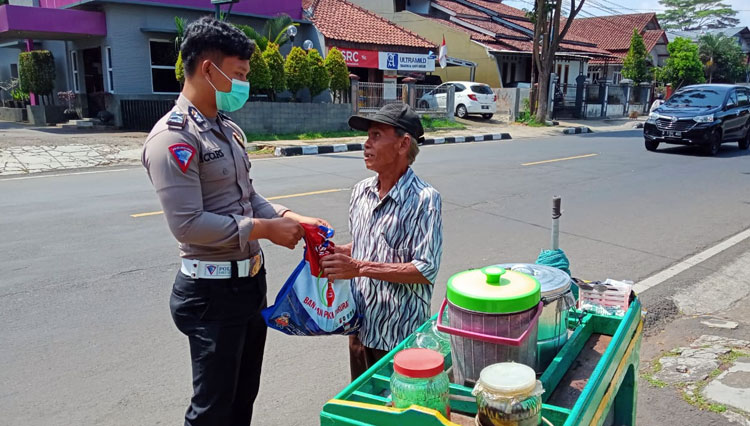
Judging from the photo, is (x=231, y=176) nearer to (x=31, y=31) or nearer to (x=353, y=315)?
(x=353, y=315)

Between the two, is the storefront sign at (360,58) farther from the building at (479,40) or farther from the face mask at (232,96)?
the face mask at (232,96)

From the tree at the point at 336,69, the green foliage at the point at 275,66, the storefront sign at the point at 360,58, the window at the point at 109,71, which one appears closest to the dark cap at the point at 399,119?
the green foliage at the point at 275,66

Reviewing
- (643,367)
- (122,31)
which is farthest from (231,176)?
(122,31)

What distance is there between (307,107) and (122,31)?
5837mm

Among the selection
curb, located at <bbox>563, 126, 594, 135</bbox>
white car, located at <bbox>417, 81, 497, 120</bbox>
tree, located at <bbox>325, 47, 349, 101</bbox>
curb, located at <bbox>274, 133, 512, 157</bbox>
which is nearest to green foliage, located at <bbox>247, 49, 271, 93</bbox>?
tree, located at <bbox>325, 47, 349, 101</bbox>

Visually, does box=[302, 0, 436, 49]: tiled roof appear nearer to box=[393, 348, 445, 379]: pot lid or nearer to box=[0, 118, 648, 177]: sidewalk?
box=[0, 118, 648, 177]: sidewalk

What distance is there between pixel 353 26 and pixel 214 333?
22819 mm

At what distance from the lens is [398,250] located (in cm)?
234

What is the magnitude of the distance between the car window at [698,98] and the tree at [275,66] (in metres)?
10.5

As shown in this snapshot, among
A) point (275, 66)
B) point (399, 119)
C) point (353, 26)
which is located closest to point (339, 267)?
point (399, 119)

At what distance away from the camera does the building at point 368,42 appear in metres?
22.2

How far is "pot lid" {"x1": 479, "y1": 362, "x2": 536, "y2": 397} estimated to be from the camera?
4.89ft

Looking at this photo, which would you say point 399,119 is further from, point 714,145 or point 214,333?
point 714,145

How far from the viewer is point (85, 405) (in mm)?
3156
